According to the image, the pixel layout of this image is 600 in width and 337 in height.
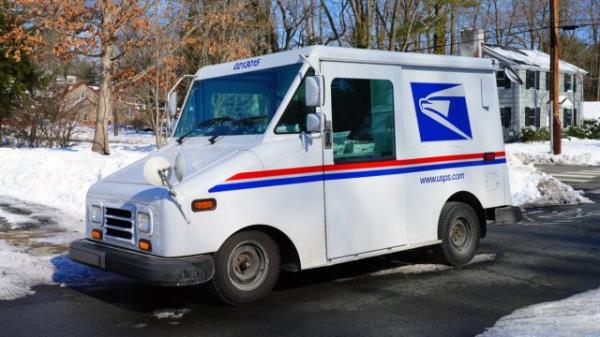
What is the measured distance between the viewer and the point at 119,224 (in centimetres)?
604

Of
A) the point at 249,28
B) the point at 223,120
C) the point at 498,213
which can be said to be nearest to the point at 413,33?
the point at 249,28

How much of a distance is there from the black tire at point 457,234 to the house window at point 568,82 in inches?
1674

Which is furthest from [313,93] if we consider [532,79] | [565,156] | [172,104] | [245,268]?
[532,79]

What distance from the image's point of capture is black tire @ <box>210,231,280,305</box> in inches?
227

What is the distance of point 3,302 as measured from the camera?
6.39m

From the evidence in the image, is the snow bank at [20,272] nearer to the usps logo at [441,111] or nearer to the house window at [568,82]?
the usps logo at [441,111]

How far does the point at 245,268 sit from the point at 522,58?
41.5 metres

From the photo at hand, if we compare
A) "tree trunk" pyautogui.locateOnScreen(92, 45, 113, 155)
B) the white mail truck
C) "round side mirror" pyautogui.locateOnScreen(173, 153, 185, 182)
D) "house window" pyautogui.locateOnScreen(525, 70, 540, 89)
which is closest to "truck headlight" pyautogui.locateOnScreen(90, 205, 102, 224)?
the white mail truck

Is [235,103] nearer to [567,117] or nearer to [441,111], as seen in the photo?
[441,111]

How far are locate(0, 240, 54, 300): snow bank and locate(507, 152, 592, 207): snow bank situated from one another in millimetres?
9919

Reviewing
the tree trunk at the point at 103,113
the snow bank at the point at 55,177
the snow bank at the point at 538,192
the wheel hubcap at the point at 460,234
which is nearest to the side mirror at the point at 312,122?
the wheel hubcap at the point at 460,234

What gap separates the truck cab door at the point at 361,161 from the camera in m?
6.45

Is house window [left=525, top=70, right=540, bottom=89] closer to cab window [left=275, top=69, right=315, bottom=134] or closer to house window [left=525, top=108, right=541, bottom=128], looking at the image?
house window [left=525, top=108, right=541, bottom=128]

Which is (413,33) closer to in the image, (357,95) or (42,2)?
(42,2)
